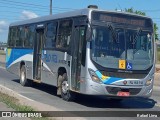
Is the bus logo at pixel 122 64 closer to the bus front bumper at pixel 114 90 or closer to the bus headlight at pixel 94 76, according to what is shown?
the bus front bumper at pixel 114 90

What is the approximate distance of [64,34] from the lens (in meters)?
14.9

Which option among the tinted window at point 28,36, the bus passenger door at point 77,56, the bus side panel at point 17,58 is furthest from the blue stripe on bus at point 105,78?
the tinted window at point 28,36

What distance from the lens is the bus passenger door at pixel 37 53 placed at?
693 inches

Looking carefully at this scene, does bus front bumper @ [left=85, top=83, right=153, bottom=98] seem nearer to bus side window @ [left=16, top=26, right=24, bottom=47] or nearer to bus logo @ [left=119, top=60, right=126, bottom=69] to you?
bus logo @ [left=119, top=60, right=126, bottom=69]

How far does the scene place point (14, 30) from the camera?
21.6 metres

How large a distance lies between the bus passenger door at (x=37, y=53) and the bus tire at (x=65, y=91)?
117 inches

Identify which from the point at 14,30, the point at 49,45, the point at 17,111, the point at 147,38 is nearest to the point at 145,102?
the point at 147,38

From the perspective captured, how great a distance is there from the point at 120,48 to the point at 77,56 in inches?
55.4

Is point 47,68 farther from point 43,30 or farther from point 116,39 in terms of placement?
point 116,39

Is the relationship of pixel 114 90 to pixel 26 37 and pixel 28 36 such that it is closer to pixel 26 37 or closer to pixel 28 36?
pixel 28 36

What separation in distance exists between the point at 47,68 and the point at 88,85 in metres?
3.89

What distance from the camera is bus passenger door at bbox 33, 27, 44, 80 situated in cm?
1761

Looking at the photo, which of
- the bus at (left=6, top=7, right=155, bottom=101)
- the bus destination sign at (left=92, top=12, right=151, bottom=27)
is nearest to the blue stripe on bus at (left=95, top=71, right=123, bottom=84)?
the bus at (left=6, top=7, right=155, bottom=101)

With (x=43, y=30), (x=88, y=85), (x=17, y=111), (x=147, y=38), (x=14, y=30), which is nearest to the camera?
(x=17, y=111)
